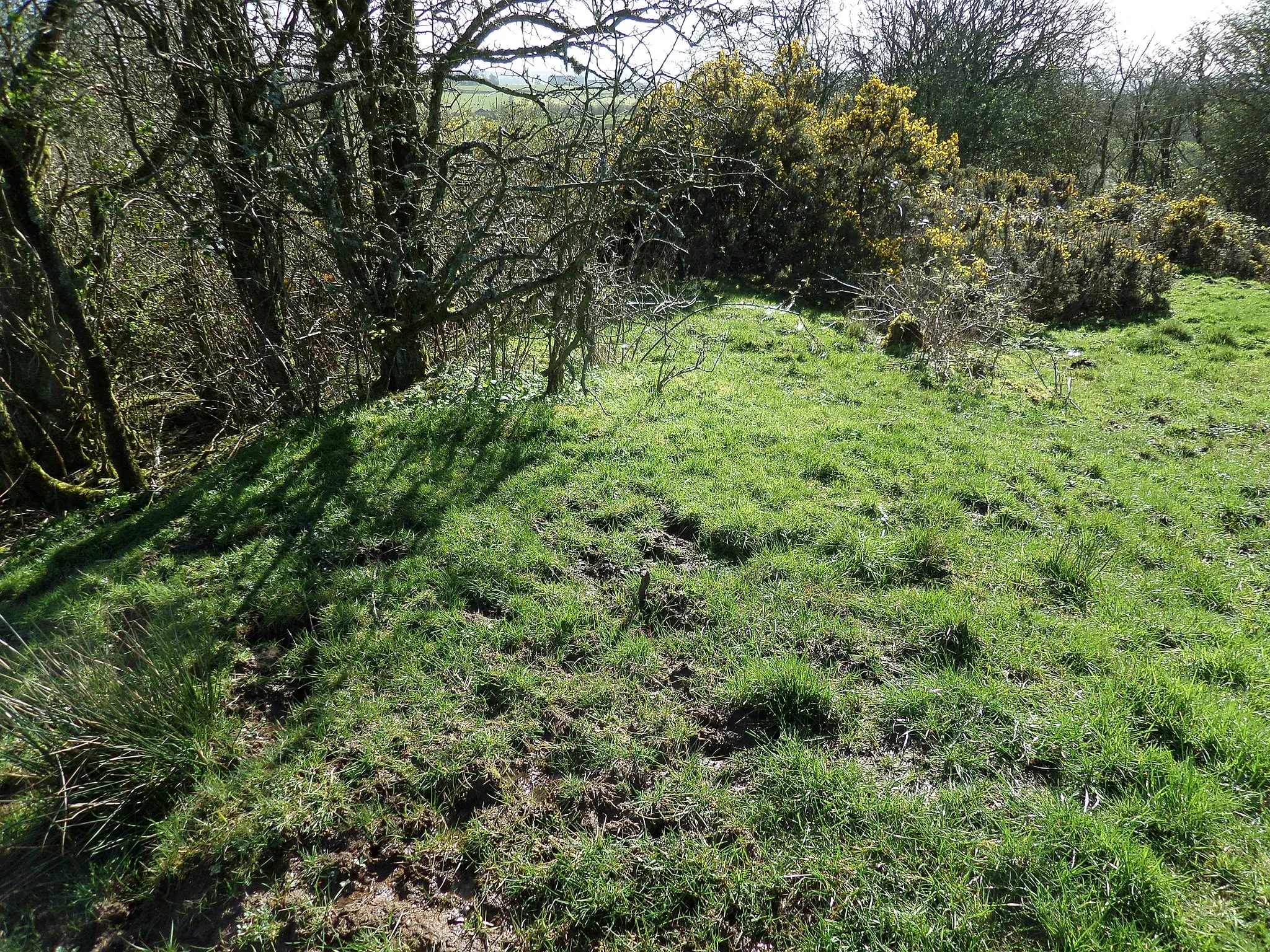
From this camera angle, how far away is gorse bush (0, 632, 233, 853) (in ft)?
8.55

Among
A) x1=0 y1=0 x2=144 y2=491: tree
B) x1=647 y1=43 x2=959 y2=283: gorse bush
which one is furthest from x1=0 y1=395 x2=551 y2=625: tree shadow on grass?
x1=647 y1=43 x2=959 y2=283: gorse bush

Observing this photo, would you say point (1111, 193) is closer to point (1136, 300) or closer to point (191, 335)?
point (1136, 300)

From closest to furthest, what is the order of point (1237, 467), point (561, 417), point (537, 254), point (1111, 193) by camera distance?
point (537, 254) → point (1237, 467) → point (561, 417) → point (1111, 193)

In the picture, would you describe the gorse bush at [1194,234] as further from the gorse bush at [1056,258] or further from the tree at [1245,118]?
the tree at [1245,118]

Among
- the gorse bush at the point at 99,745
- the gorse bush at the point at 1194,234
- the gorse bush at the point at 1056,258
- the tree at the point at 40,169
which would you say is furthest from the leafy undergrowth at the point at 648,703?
the gorse bush at the point at 1194,234

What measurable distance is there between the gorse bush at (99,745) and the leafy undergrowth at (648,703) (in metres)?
0.02

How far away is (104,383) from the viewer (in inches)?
206

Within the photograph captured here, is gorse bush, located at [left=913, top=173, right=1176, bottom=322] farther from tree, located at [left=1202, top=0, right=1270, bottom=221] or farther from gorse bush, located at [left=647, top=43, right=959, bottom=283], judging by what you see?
tree, located at [left=1202, top=0, right=1270, bottom=221]

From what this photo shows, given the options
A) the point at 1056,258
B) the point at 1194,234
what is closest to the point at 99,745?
the point at 1056,258

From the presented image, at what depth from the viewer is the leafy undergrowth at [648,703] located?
7.87 ft

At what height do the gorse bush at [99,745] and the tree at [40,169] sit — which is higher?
the tree at [40,169]

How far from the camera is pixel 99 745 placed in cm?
267

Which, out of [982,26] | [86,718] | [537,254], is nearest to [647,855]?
[86,718]

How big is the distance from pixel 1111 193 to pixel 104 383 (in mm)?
19918
